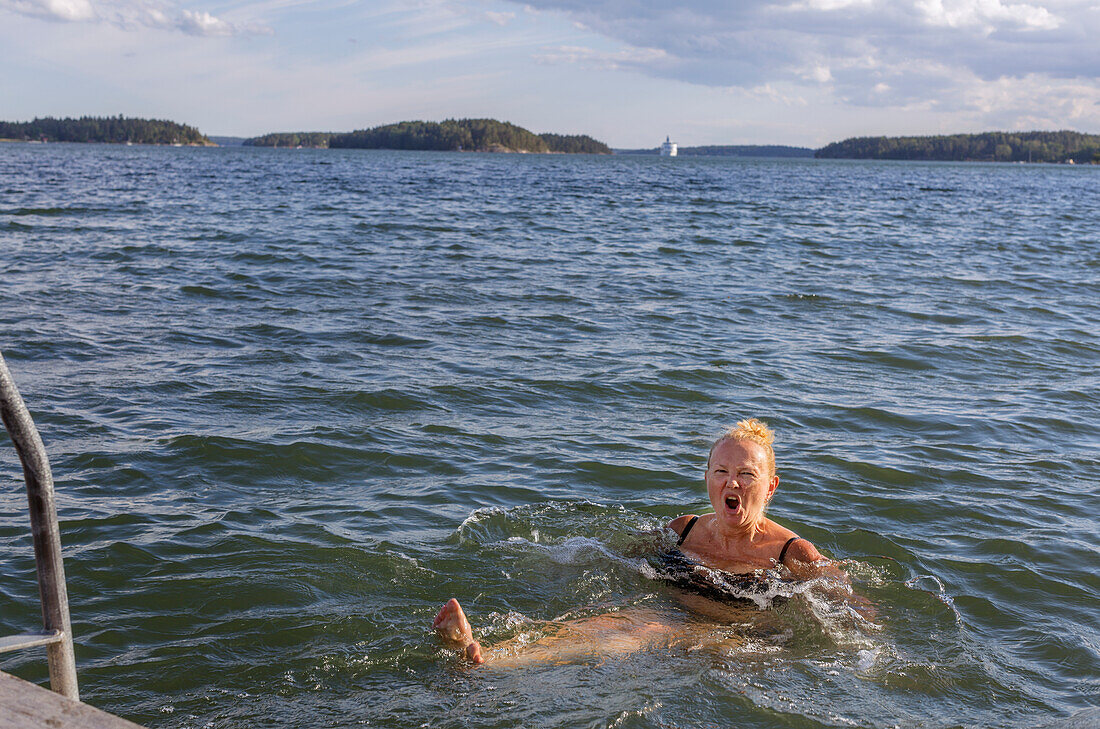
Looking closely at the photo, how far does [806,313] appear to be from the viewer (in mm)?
13562

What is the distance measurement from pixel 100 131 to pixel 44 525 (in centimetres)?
21300

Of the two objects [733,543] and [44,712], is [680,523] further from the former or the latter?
[44,712]

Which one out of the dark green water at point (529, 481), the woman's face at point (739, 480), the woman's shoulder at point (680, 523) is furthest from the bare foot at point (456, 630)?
the woman's shoulder at point (680, 523)

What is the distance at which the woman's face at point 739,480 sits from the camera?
4773mm

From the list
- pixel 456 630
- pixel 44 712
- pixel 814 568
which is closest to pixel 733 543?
pixel 814 568

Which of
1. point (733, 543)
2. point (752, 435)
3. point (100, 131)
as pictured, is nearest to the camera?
point (752, 435)

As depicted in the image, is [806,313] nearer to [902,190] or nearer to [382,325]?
[382,325]

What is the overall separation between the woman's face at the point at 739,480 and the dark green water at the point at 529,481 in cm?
57

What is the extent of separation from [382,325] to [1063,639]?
8646 mm

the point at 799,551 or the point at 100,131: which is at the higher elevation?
the point at 100,131

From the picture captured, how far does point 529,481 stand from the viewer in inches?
270

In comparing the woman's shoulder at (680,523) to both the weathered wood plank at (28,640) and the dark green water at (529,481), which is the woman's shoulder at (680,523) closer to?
the dark green water at (529,481)

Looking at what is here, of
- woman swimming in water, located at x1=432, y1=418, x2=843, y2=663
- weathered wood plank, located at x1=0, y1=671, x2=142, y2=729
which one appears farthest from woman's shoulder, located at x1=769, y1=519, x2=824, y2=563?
weathered wood plank, located at x1=0, y1=671, x2=142, y2=729

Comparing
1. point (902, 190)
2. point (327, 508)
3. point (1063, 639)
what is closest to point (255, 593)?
point (327, 508)
